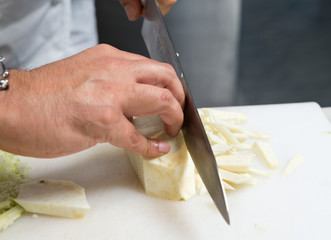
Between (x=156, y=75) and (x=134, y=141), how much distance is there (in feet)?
0.68

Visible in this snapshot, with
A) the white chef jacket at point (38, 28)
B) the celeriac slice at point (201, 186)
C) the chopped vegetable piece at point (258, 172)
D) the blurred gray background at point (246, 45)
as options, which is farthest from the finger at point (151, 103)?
the blurred gray background at point (246, 45)

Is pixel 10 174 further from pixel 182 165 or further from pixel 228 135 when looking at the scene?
pixel 228 135

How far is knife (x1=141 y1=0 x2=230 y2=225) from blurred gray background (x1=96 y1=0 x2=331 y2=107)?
977mm

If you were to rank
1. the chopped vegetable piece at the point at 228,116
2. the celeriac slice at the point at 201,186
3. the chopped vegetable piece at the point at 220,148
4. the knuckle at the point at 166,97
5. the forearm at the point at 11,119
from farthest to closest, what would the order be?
the chopped vegetable piece at the point at 228,116, the chopped vegetable piece at the point at 220,148, the celeriac slice at the point at 201,186, the knuckle at the point at 166,97, the forearm at the point at 11,119

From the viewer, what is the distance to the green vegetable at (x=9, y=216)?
1.23 meters

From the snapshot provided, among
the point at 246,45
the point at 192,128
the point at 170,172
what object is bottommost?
the point at 246,45

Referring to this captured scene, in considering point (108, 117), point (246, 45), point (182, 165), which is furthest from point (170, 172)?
point (246, 45)

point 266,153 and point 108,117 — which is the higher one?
point 108,117

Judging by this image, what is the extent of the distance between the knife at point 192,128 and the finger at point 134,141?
0.09 metres

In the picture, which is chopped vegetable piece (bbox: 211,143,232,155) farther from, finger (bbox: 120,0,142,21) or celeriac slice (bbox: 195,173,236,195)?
finger (bbox: 120,0,142,21)

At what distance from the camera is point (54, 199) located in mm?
1258

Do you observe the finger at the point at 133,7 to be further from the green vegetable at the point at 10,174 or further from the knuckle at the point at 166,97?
the green vegetable at the point at 10,174

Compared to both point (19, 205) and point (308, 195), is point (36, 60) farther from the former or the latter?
point (308, 195)

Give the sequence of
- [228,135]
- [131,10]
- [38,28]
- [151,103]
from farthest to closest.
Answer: [38,28]
[131,10]
[228,135]
[151,103]
